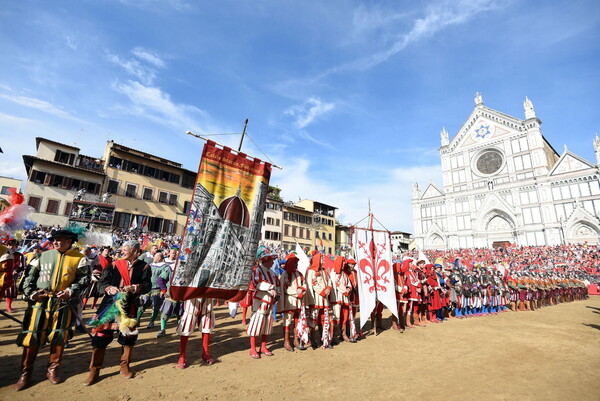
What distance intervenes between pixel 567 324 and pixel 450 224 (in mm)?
39008

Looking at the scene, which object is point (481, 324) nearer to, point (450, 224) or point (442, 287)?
point (442, 287)

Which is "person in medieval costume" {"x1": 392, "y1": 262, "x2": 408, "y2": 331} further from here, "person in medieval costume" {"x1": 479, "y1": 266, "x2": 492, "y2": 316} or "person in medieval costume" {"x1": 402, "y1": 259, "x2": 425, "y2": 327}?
"person in medieval costume" {"x1": 479, "y1": 266, "x2": 492, "y2": 316}

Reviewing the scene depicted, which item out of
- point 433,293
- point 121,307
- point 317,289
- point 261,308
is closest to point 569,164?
point 433,293

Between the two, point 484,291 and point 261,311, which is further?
point 484,291

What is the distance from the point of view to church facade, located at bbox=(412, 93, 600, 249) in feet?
112

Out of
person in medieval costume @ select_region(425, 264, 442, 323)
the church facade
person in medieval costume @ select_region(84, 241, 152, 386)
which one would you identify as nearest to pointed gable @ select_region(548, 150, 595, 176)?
the church facade

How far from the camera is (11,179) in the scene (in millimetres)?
47688

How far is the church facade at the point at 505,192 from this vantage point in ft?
112

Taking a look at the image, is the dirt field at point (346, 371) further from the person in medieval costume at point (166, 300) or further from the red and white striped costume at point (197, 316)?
the red and white striped costume at point (197, 316)

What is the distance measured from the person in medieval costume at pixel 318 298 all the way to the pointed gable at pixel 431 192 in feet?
159

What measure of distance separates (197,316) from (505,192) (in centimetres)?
4937

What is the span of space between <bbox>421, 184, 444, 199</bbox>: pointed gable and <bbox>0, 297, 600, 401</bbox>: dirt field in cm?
4504

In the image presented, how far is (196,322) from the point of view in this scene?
520 cm

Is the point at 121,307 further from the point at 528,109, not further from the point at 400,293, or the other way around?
the point at 528,109
